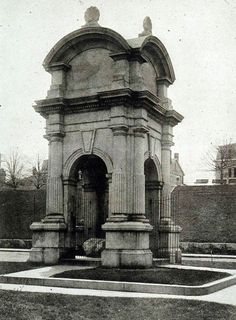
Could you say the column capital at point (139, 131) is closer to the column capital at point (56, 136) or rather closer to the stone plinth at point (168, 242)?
the column capital at point (56, 136)

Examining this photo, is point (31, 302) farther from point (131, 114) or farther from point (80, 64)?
point (80, 64)

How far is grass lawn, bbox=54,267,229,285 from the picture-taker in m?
10.8

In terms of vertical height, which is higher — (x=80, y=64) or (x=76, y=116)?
(x=80, y=64)

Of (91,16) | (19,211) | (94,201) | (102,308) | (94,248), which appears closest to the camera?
(102,308)

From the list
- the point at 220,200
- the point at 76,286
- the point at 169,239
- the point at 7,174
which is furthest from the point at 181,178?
the point at 76,286

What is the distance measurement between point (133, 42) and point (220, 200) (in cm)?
1550

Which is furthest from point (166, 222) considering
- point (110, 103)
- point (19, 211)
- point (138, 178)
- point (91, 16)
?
point (19, 211)

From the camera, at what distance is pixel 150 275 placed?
11.4 m

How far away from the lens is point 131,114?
14.1 m

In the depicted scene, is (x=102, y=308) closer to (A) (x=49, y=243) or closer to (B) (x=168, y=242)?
(A) (x=49, y=243)

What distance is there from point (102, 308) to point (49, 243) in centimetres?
658

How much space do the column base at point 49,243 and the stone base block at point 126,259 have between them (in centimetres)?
176

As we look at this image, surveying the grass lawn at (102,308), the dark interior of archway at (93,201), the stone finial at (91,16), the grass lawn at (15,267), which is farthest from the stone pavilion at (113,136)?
the grass lawn at (102,308)

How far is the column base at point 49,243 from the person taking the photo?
47.3 feet
